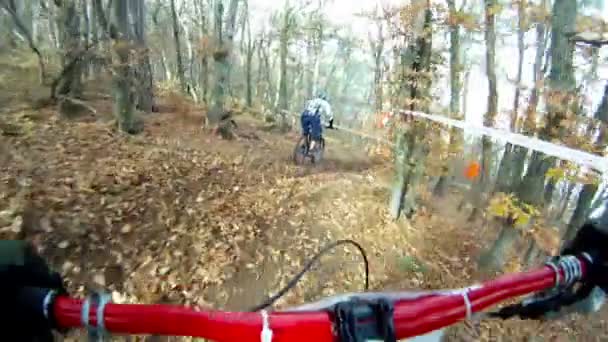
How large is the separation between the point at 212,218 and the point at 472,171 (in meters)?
1.41

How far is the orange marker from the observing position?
206cm

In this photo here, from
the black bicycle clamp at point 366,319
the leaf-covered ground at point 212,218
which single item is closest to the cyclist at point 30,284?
the black bicycle clamp at point 366,319

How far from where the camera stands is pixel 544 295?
0.80m

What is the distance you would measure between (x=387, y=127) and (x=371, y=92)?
0.19 meters

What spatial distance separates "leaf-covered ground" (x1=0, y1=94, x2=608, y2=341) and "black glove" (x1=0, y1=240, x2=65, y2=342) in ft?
1.79

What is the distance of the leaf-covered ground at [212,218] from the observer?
118 cm

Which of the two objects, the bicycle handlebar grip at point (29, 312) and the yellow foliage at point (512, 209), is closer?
the bicycle handlebar grip at point (29, 312)

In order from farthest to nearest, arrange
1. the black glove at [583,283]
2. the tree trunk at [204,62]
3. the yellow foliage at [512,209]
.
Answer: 1. the yellow foliage at [512,209]
2. the tree trunk at [204,62]
3. the black glove at [583,283]

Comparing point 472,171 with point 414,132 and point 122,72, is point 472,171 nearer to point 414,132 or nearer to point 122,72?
point 414,132

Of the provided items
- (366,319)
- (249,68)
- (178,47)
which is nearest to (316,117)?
(249,68)

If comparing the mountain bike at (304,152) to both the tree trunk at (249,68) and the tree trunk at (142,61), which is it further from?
the tree trunk at (142,61)

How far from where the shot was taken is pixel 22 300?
20.5 inches

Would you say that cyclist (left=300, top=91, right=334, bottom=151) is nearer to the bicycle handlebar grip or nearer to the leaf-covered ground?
the leaf-covered ground

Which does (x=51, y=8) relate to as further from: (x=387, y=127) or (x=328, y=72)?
(x=387, y=127)
